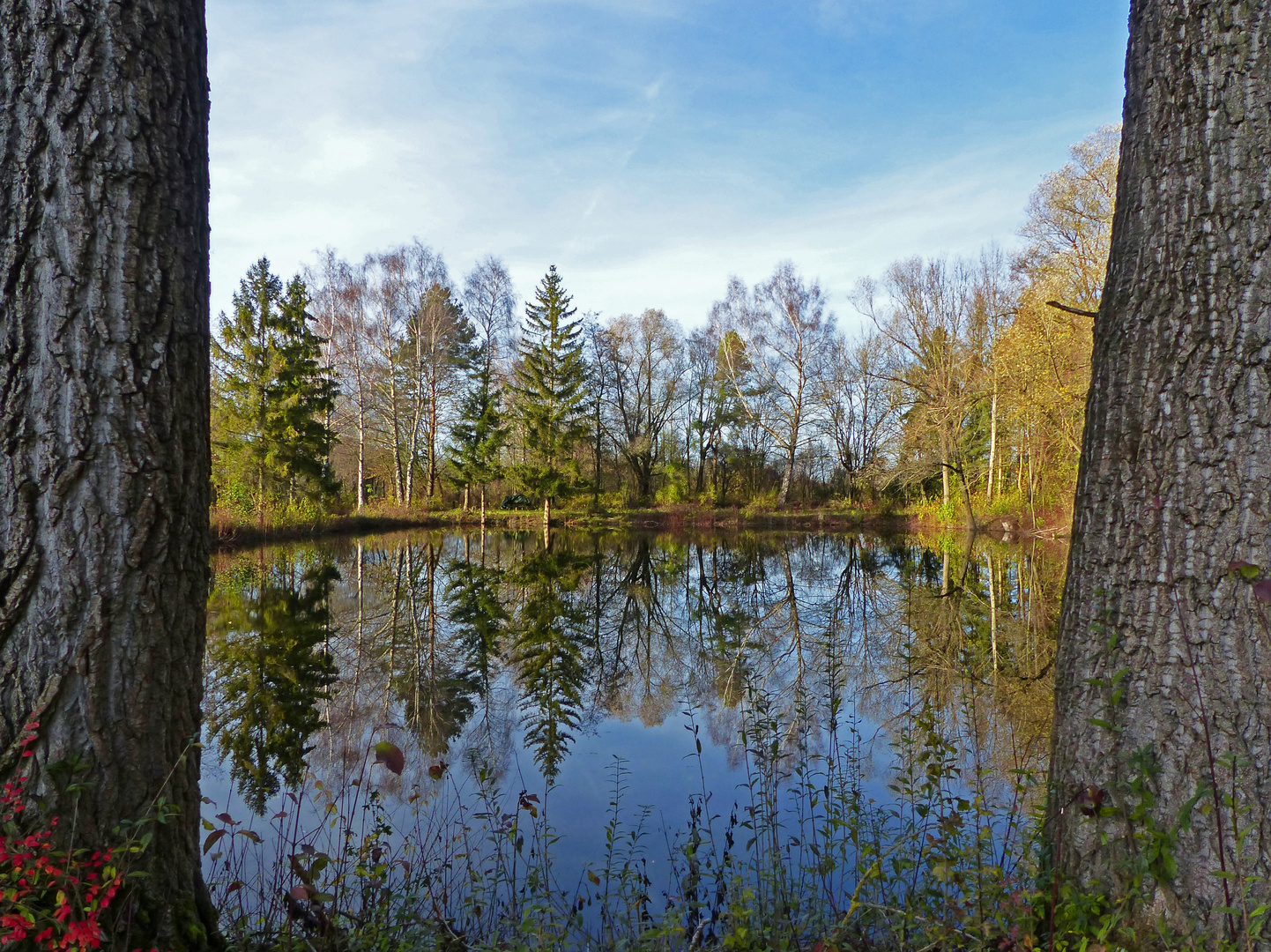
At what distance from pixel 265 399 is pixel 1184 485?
883 inches

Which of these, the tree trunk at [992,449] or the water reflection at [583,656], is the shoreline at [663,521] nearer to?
the tree trunk at [992,449]

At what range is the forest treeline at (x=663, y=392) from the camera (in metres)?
15.9

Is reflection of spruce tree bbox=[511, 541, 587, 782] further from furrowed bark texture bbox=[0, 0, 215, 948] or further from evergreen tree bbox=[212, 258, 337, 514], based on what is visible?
evergreen tree bbox=[212, 258, 337, 514]

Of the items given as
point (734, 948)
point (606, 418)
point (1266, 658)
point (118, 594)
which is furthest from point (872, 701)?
point (606, 418)

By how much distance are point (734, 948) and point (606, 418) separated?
33460 mm

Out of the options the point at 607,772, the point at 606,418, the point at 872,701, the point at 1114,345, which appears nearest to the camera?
the point at 1114,345

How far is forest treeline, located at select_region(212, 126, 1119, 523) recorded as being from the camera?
628 inches

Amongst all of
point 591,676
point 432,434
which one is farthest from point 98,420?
point 432,434

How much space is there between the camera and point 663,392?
35844 mm

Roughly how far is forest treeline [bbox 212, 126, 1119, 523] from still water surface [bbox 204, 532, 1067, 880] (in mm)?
6875

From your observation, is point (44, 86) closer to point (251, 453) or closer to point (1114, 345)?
point (1114, 345)

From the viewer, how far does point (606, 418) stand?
116 feet

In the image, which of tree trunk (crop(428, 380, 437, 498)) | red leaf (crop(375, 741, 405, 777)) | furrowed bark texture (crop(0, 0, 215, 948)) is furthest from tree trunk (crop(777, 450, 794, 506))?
furrowed bark texture (crop(0, 0, 215, 948))

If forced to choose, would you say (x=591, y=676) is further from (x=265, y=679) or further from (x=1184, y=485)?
(x=1184, y=485)
